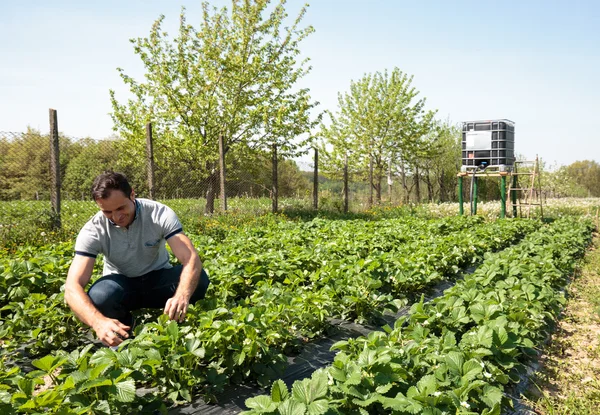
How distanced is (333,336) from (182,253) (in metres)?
1.52

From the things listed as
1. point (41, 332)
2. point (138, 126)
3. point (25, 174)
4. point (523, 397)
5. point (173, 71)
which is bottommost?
point (523, 397)

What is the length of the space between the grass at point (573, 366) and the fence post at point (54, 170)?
7095 millimetres

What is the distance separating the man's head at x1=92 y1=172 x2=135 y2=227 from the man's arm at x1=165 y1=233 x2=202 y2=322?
0.37 m

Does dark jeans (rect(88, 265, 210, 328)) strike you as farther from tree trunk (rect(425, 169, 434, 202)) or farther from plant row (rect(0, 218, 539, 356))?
tree trunk (rect(425, 169, 434, 202))

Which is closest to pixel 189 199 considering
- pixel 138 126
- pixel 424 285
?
pixel 138 126

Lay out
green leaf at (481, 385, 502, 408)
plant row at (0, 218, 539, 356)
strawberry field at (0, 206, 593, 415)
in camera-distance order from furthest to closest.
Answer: plant row at (0, 218, 539, 356) → green leaf at (481, 385, 502, 408) → strawberry field at (0, 206, 593, 415)

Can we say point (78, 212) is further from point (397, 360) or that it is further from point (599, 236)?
point (599, 236)

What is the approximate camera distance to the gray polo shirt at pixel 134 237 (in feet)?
10.7

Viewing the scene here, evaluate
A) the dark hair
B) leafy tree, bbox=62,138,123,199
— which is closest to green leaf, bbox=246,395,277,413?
the dark hair

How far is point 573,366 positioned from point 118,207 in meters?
3.56

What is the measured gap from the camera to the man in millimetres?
2980

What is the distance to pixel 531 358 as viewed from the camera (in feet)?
11.6

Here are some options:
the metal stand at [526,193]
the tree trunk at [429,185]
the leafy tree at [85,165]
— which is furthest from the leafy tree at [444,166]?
the leafy tree at [85,165]

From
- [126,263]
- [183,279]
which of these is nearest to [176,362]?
[183,279]
